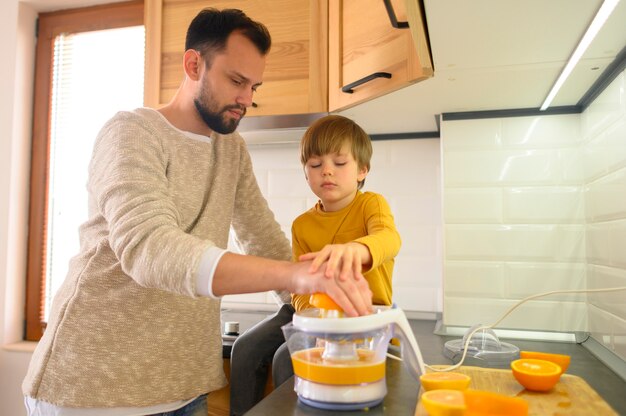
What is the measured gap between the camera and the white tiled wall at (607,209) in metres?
0.98

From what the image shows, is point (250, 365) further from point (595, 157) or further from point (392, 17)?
point (595, 157)

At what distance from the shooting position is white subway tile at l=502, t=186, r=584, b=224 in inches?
50.2

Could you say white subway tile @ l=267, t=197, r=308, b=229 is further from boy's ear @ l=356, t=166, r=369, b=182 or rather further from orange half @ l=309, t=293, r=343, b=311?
orange half @ l=309, t=293, r=343, b=311

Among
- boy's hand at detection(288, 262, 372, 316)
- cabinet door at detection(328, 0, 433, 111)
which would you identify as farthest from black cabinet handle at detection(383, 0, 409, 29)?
boy's hand at detection(288, 262, 372, 316)

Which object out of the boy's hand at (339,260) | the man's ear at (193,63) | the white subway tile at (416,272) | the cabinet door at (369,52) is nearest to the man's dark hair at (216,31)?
the man's ear at (193,63)

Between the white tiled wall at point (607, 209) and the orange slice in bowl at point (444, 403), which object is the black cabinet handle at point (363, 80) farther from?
the orange slice in bowl at point (444, 403)

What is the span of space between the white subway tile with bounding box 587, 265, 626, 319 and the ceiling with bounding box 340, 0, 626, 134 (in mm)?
416

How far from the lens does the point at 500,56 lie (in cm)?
97

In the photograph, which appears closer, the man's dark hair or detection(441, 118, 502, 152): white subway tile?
the man's dark hair

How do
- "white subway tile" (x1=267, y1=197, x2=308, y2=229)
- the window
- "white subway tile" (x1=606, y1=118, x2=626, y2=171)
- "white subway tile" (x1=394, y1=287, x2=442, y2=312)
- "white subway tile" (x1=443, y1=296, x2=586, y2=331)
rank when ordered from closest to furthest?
"white subway tile" (x1=606, y1=118, x2=626, y2=171) → "white subway tile" (x1=443, y1=296, x2=586, y2=331) → "white subway tile" (x1=394, y1=287, x2=442, y2=312) → "white subway tile" (x1=267, y1=197, x2=308, y2=229) → the window

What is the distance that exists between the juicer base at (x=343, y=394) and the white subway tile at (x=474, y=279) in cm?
72

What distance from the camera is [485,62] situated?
1.00 meters

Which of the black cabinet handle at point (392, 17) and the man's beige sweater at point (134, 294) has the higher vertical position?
the black cabinet handle at point (392, 17)

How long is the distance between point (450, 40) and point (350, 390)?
629 mm
